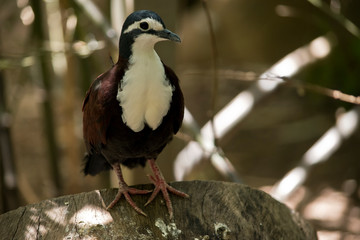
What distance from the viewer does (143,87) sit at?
2.92 m

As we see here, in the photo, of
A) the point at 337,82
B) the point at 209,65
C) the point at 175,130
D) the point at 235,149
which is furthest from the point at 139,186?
the point at 209,65

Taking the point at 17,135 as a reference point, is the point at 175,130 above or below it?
below

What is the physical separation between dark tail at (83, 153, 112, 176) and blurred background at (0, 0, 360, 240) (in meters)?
0.64

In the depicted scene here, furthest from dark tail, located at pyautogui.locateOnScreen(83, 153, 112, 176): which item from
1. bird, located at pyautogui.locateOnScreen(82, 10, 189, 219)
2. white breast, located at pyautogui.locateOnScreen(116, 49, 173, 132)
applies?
white breast, located at pyautogui.locateOnScreen(116, 49, 173, 132)

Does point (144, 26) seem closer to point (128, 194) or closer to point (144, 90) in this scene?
point (144, 90)

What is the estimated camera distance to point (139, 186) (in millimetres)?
3314

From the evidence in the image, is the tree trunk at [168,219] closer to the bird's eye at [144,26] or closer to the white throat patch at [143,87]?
the white throat patch at [143,87]

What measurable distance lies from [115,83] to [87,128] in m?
0.47

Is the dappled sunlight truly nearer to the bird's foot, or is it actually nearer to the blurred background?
the bird's foot

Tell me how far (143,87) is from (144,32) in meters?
0.29

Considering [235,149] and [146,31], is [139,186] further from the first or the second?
[235,149]

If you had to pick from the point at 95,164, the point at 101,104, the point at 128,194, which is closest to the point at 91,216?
the point at 128,194

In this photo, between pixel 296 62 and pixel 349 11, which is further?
pixel 349 11

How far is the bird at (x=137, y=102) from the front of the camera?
2.91 meters
